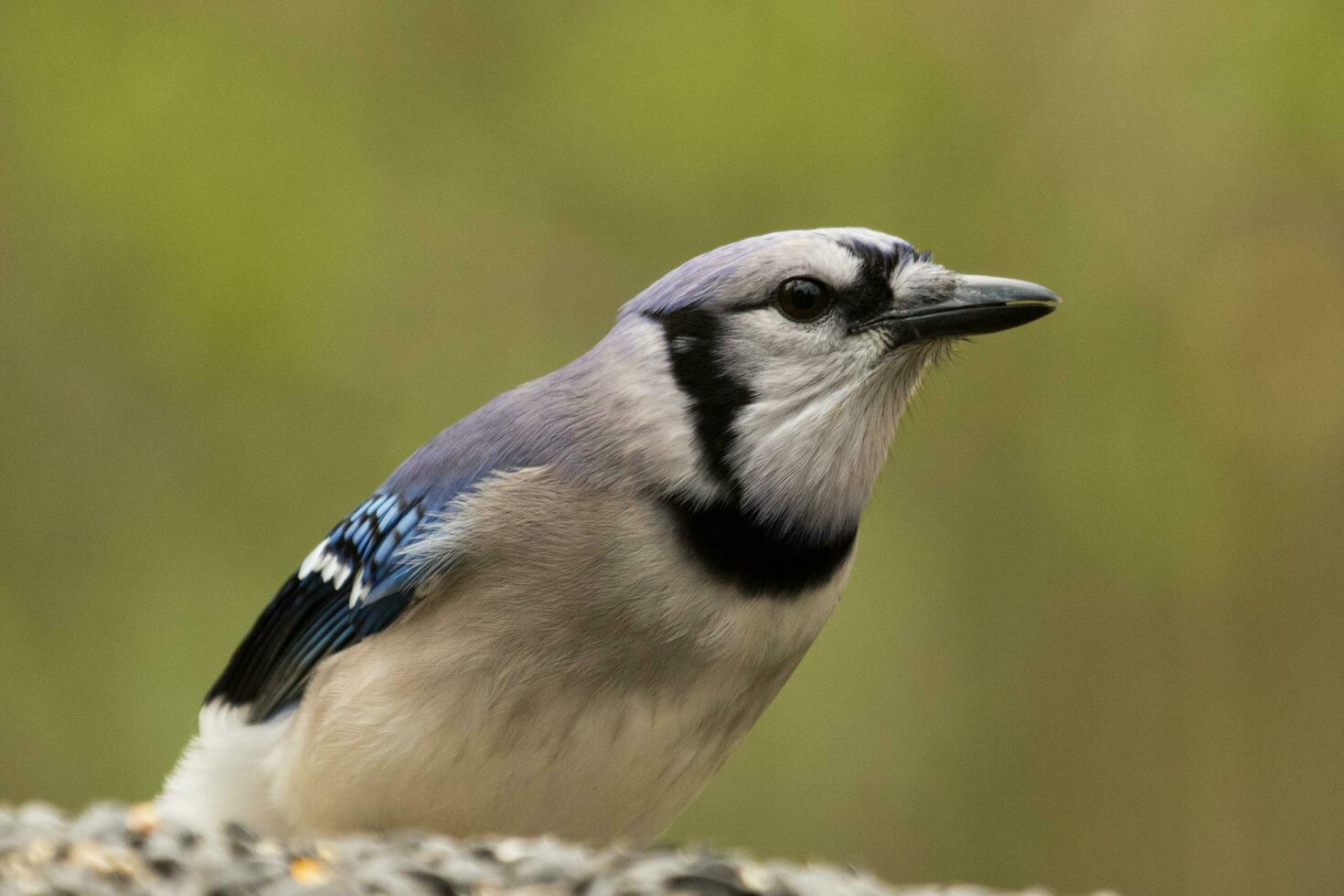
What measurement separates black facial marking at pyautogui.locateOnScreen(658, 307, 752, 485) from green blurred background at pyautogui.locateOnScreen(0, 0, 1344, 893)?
7.83 ft

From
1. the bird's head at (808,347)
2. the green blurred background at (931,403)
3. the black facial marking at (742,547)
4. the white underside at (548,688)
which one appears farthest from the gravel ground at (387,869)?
the green blurred background at (931,403)

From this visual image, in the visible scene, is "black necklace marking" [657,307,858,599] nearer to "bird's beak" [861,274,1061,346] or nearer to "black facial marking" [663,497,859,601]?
"black facial marking" [663,497,859,601]

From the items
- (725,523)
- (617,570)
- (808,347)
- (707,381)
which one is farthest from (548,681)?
(808,347)

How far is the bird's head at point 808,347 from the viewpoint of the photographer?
2.35 meters

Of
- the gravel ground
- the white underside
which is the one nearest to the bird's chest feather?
the white underside

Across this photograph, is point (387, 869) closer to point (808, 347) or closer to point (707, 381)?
point (707, 381)

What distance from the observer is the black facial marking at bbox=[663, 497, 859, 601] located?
Result: 229cm

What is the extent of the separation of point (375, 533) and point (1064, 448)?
2.78 meters

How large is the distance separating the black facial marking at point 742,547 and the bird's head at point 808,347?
0.9 inches

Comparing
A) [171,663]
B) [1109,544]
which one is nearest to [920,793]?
[1109,544]

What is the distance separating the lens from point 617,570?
7.41 ft

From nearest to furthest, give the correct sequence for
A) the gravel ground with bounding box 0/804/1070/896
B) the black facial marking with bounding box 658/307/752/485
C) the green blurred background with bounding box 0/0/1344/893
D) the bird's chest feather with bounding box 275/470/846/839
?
the gravel ground with bounding box 0/804/1070/896, the bird's chest feather with bounding box 275/470/846/839, the black facial marking with bounding box 658/307/752/485, the green blurred background with bounding box 0/0/1344/893

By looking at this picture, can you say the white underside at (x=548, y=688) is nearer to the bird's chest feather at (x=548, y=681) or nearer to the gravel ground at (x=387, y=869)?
the bird's chest feather at (x=548, y=681)

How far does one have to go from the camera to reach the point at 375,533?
8.57ft
